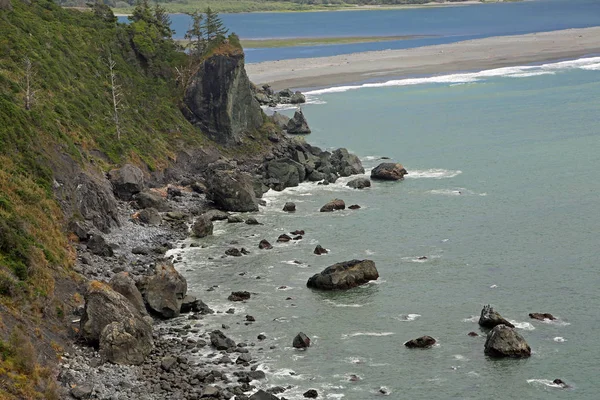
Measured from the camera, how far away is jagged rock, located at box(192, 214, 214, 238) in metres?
83.4

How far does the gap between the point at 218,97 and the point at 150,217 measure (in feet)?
111

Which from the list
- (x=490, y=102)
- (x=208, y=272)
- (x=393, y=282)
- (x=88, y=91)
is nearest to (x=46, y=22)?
(x=88, y=91)

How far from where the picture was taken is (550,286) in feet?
225

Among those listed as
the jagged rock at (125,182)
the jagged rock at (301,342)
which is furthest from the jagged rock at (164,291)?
the jagged rock at (125,182)

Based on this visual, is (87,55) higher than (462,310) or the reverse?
higher

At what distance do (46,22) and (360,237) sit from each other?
53.0 meters

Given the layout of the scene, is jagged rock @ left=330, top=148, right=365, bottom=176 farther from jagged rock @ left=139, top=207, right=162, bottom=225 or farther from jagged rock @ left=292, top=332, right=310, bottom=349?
jagged rock @ left=292, top=332, right=310, bottom=349

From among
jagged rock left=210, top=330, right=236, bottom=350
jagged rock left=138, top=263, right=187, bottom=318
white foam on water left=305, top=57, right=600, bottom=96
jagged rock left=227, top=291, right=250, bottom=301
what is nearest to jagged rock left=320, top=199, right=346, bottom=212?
jagged rock left=227, top=291, right=250, bottom=301

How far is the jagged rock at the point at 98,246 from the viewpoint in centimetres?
7275

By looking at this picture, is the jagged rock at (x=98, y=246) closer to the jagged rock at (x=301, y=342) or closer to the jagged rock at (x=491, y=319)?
the jagged rock at (x=301, y=342)

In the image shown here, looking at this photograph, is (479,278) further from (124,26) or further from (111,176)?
(124,26)

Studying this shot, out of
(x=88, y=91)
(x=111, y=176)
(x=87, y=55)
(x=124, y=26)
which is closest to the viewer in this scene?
(x=111, y=176)

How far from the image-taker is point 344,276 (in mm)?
69750

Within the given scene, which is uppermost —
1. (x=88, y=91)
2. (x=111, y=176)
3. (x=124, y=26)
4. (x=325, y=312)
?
(x=124, y=26)
